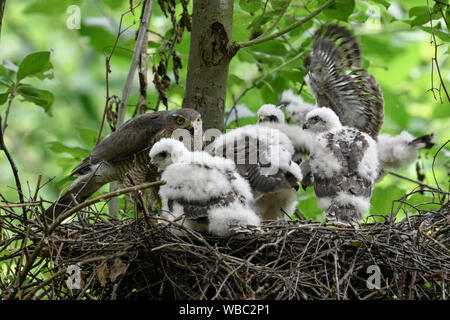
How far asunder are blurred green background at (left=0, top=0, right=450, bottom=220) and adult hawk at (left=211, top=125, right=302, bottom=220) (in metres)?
0.96

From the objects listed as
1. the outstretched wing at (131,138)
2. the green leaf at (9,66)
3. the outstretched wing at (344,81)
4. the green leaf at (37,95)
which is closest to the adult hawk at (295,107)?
the outstretched wing at (344,81)

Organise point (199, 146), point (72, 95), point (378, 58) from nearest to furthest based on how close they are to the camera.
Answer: point (199, 146) < point (378, 58) < point (72, 95)

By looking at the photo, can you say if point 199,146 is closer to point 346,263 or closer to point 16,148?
point 346,263

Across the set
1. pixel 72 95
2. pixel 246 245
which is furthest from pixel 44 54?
pixel 72 95

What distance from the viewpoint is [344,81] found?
523 centimetres

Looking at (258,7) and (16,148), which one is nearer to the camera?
(258,7)

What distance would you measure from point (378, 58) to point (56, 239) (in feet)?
15.3

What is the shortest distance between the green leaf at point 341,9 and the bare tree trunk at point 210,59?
827mm

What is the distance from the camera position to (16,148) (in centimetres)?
906

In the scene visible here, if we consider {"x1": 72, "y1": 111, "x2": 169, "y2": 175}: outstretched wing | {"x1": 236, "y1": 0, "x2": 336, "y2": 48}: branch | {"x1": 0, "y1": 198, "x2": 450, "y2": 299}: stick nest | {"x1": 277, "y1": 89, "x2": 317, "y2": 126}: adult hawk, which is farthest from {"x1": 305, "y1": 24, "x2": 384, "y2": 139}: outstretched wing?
{"x1": 0, "y1": 198, "x2": 450, "y2": 299}: stick nest

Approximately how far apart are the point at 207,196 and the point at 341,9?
2148 mm

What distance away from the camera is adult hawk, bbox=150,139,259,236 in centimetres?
349

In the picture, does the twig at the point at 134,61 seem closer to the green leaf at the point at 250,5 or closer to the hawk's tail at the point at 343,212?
the green leaf at the point at 250,5

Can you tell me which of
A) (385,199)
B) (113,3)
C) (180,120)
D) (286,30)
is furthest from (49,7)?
(385,199)
